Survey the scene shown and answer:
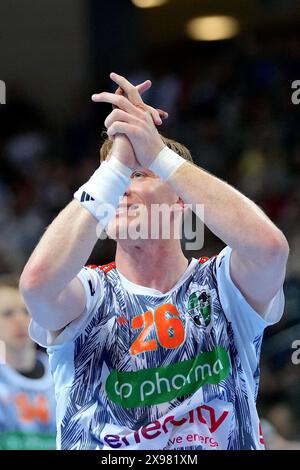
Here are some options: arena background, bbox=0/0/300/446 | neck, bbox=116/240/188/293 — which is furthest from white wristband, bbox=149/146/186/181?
arena background, bbox=0/0/300/446

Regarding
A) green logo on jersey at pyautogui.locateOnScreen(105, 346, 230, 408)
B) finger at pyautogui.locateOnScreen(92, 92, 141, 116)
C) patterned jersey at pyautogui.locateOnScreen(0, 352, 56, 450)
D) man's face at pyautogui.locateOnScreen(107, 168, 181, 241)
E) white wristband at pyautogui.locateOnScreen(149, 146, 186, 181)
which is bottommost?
patterned jersey at pyautogui.locateOnScreen(0, 352, 56, 450)

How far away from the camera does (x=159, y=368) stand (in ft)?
9.89

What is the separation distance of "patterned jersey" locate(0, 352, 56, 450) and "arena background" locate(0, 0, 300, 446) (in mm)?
1892

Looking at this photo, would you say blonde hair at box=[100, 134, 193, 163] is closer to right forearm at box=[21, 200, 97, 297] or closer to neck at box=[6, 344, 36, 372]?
right forearm at box=[21, 200, 97, 297]

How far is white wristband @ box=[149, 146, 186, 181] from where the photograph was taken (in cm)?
288

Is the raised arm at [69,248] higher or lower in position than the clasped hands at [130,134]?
lower

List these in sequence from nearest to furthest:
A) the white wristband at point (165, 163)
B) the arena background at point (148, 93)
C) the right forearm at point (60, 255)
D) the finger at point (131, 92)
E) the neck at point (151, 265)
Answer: the right forearm at point (60, 255) < the white wristband at point (165, 163) < the finger at point (131, 92) < the neck at point (151, 265) < the arena background at point (148, 93)

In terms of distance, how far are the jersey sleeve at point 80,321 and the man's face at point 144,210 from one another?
0.19 metres

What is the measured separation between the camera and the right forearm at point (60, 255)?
2736mm

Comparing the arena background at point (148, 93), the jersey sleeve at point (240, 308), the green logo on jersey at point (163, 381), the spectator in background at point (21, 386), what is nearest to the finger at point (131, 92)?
the jersey sleeve at point (240, 308)

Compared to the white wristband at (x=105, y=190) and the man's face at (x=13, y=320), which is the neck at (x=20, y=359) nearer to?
the man's face at (x=13, y=320)

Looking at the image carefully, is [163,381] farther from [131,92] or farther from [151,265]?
[131,92]

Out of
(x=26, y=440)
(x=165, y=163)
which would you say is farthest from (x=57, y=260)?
(x=26, y=440)

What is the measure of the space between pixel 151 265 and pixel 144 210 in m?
0.22
